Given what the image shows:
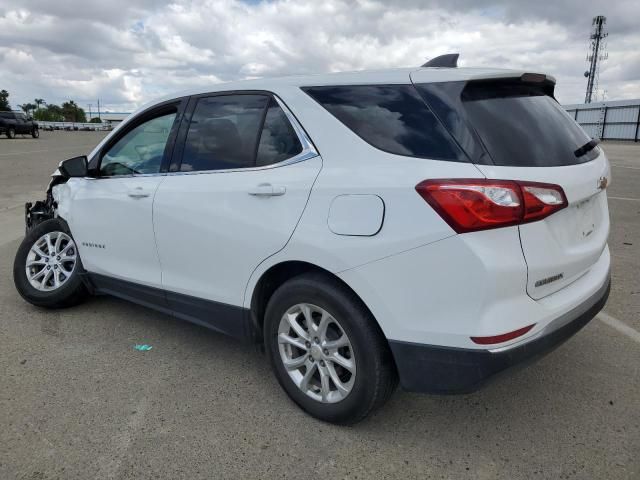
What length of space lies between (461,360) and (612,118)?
46.1 m

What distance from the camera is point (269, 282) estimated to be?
9.41 ft

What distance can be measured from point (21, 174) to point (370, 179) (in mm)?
14283

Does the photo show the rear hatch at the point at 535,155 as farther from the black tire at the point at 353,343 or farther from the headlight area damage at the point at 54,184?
the headlight area damage at the point at 54,184

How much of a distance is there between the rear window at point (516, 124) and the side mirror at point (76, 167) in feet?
8.80

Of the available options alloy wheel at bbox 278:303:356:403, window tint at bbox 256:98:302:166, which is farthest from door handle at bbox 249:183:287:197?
alloy wheel at bbox 278:303:356:403

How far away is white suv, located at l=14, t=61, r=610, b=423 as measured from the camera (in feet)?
7.07

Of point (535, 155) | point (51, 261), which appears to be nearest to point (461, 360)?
point (535, 155)

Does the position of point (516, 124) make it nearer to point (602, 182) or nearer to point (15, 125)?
point (602, 182)

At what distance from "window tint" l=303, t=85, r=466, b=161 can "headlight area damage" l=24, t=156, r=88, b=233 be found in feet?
7.00

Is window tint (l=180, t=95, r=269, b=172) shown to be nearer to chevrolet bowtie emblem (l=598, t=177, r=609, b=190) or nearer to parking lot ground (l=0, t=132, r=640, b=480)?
parking lot ground (l=0, t=132, r=640, b=480)

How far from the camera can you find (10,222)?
7.80 m

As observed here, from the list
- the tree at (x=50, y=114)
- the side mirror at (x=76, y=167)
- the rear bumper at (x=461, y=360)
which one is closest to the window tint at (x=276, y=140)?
the rear bumper at (x=461, y=360)

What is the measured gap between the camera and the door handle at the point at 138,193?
339 centimetres


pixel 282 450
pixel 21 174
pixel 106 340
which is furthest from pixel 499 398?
pixel 21 174
